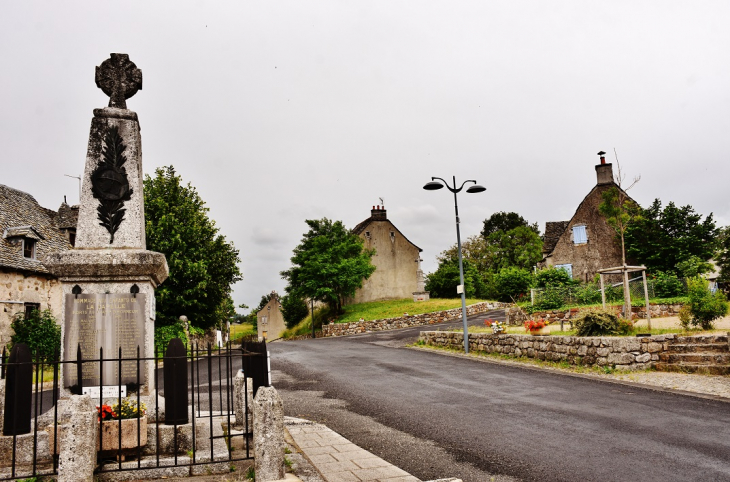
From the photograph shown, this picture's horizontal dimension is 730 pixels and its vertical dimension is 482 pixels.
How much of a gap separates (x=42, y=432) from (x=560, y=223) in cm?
4665

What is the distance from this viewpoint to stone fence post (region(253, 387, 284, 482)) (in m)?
4.50

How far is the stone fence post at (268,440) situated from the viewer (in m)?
4.50

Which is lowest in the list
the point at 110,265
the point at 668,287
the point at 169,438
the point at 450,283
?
the point at 169,438

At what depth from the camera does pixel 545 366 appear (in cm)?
1487

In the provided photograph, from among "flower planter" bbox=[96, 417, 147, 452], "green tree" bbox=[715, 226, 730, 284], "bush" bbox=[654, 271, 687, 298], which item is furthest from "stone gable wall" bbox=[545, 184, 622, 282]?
"flower planter" bbox=[96, 417, 147, 452]

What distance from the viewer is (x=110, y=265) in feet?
19.6

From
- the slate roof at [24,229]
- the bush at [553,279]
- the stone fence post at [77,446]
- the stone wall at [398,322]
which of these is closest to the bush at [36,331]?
the slate roof at [24,229]

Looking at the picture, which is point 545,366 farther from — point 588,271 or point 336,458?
point 588,271

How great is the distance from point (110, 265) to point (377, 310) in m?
37.1

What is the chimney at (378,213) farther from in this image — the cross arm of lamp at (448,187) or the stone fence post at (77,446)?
the stone fence post at (77,446)

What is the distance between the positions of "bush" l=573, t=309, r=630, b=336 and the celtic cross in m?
13.2

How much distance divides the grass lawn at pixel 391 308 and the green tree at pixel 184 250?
45.9ft

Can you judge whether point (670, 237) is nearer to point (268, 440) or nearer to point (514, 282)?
point (514, 282)

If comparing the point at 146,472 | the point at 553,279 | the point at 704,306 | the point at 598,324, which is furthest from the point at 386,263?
the point at 146,472
